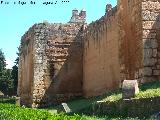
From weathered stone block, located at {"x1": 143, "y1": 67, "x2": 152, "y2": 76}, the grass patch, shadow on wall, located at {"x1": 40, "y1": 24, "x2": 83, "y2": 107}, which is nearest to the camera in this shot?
the grass patch

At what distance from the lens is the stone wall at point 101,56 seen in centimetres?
1970

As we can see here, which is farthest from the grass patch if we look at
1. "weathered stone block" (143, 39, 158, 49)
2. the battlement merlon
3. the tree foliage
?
the tree foliage

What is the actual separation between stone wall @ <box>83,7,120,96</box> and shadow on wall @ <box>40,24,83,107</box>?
1.67 ft

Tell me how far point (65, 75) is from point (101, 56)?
383cm

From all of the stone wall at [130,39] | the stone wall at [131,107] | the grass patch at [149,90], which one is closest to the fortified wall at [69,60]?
the stone wall at [130,39]

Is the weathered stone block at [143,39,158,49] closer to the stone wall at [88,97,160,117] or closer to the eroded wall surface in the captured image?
the stone wall at [88,97,160,117]

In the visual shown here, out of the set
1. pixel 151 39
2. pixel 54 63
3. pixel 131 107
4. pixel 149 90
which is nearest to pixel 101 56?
pixel 54 63

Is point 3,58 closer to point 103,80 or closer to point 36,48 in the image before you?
point 36,48

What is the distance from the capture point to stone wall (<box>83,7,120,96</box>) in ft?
64.6

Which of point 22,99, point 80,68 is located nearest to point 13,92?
point 22,99

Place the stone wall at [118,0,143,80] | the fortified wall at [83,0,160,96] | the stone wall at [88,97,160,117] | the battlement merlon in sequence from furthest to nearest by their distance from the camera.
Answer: the battlement merlon < the stone wall at [118,0,143,80] < the fortified wall at [83,0,160,96] < the stone wall at [88,97,160,117]

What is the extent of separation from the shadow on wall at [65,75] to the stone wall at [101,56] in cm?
51

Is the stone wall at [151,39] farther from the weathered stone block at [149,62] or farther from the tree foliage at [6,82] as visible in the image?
the tree foliage at [6,82]

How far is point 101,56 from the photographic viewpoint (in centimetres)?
2186
